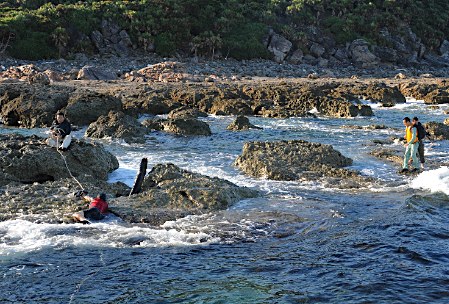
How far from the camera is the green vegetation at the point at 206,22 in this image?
59312mm

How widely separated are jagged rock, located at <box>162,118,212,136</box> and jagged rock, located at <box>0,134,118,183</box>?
992 centimetres

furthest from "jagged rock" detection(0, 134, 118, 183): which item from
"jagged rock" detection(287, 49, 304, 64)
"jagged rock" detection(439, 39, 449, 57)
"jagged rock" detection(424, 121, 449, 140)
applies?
"jagged rock" detection(439, 39, 449, 57)

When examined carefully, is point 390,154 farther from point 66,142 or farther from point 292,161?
point 66,142

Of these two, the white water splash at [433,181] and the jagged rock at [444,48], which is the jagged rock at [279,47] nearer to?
the jagged rock at [444,48]

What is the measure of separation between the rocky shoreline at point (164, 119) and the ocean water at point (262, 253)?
94cm

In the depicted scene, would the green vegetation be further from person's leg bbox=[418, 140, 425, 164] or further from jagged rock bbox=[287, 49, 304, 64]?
person's leg bbox=[418, 140, 425, 164]

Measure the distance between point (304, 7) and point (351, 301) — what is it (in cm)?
7490

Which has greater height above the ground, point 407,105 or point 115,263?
point 407,105

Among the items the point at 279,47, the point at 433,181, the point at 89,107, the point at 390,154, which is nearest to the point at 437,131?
the point at 390,154

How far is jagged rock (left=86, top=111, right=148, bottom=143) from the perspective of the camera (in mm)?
23891

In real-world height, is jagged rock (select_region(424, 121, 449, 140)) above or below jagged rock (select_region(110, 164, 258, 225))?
above

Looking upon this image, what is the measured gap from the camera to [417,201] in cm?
1403

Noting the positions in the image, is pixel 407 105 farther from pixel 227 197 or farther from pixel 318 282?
pixel 318 282

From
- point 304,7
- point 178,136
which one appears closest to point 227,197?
Result: point 178,136
